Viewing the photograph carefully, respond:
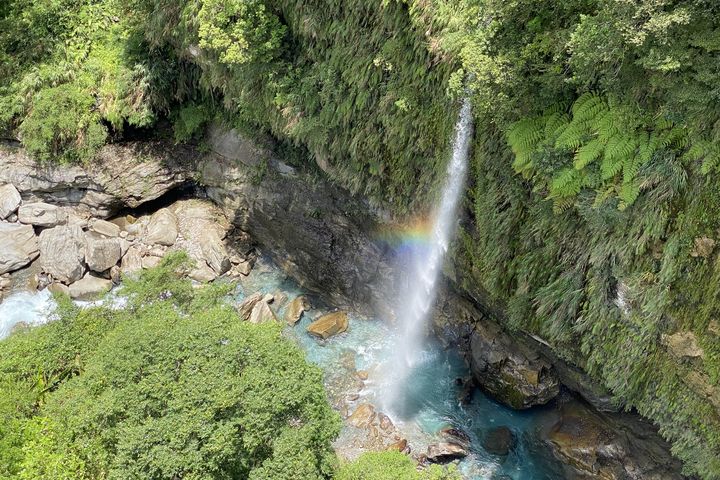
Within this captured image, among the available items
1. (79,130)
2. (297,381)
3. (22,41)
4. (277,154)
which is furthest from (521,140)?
(22,41)

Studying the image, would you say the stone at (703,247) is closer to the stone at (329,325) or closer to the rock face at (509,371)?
the rock face at (509,371)

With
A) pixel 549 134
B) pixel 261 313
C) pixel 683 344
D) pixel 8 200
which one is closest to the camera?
pixel 683 344

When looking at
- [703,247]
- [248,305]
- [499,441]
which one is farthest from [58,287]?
[703,247]

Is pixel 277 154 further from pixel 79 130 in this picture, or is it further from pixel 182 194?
pixel 79 130

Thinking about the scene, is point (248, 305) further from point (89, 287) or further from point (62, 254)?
point (62, 254)

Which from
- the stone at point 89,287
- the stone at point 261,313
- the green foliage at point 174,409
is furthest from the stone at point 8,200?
the stone at point 261,313

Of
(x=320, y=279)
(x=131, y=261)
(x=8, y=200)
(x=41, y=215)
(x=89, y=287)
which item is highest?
(x=320, y=279)

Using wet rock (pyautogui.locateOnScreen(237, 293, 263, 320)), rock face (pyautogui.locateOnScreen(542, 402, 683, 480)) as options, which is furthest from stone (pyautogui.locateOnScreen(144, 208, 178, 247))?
rock face (pyautogui.locateOnScreen(542, 402, 683, 480))
